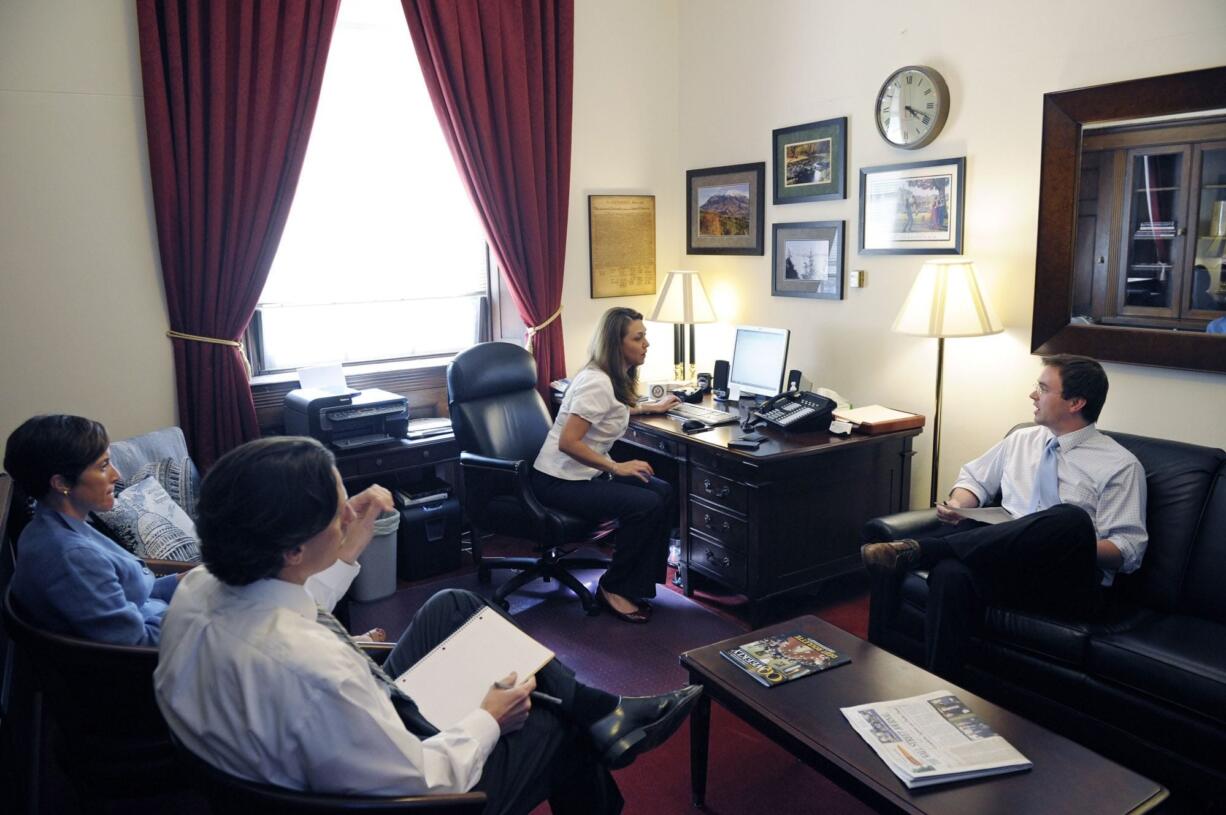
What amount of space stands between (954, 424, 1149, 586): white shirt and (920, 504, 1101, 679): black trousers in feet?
0.58

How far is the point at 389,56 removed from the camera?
411cm

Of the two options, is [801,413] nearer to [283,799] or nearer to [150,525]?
[150,525]

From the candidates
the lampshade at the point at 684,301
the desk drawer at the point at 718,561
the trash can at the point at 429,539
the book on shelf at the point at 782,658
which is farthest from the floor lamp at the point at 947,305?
the trash can at the point at 429,539

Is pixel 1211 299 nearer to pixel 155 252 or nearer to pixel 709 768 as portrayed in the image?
pixel 709 768

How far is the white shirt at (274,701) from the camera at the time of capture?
4.34ft

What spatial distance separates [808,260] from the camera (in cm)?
405

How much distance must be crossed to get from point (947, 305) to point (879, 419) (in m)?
0.51

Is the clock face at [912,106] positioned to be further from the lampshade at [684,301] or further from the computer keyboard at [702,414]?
the computer keyboard at [702,414]

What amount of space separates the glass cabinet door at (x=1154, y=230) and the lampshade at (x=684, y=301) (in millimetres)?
1941

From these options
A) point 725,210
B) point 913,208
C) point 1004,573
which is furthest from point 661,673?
point 725,210

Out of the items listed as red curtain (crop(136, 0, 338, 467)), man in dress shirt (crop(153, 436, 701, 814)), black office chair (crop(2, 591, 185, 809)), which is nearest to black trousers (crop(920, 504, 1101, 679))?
man in dress shirt (crop(153, 436, 701, 814))

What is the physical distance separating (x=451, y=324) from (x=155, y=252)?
1.41 meters

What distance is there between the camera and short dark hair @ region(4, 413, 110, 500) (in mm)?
2010

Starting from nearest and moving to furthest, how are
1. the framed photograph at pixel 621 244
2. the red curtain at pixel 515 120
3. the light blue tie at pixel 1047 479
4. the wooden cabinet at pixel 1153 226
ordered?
1. the wooden cabinet at pixel 1153 226
2. the light blue tie at pixel 1047 479
3. the red curtain at pixel 515 120
4. the framed photograph at pixel 621 244
